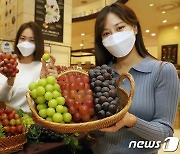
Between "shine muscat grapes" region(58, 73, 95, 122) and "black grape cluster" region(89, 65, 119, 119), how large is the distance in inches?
1.1

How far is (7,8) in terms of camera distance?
4977 millimetres

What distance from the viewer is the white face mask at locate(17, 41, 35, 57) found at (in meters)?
2.30

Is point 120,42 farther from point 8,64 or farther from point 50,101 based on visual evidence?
point 8,64

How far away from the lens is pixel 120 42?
1.32m

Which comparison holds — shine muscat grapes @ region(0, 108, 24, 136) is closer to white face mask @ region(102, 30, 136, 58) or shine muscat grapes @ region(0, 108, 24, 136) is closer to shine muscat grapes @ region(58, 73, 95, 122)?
shine muscat grapes @ region(58, 73, 95, 122)

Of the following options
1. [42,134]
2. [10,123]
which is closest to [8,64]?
[10,123]

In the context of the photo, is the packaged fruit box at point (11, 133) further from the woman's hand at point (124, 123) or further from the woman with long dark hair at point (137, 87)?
the woman's hand at point (124, 123)

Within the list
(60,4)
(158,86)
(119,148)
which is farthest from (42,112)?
(60,4)

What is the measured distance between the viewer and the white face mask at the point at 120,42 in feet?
4.30

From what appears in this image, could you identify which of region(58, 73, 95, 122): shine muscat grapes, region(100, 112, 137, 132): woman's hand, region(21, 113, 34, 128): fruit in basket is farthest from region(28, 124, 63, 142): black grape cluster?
region(100, 112, 137, 132): woman's hand

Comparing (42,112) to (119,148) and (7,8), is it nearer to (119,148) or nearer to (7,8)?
(119,148)

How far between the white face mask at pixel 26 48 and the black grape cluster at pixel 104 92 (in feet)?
4.48

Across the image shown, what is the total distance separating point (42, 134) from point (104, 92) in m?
0.83

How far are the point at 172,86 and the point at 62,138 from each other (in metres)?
0.94
